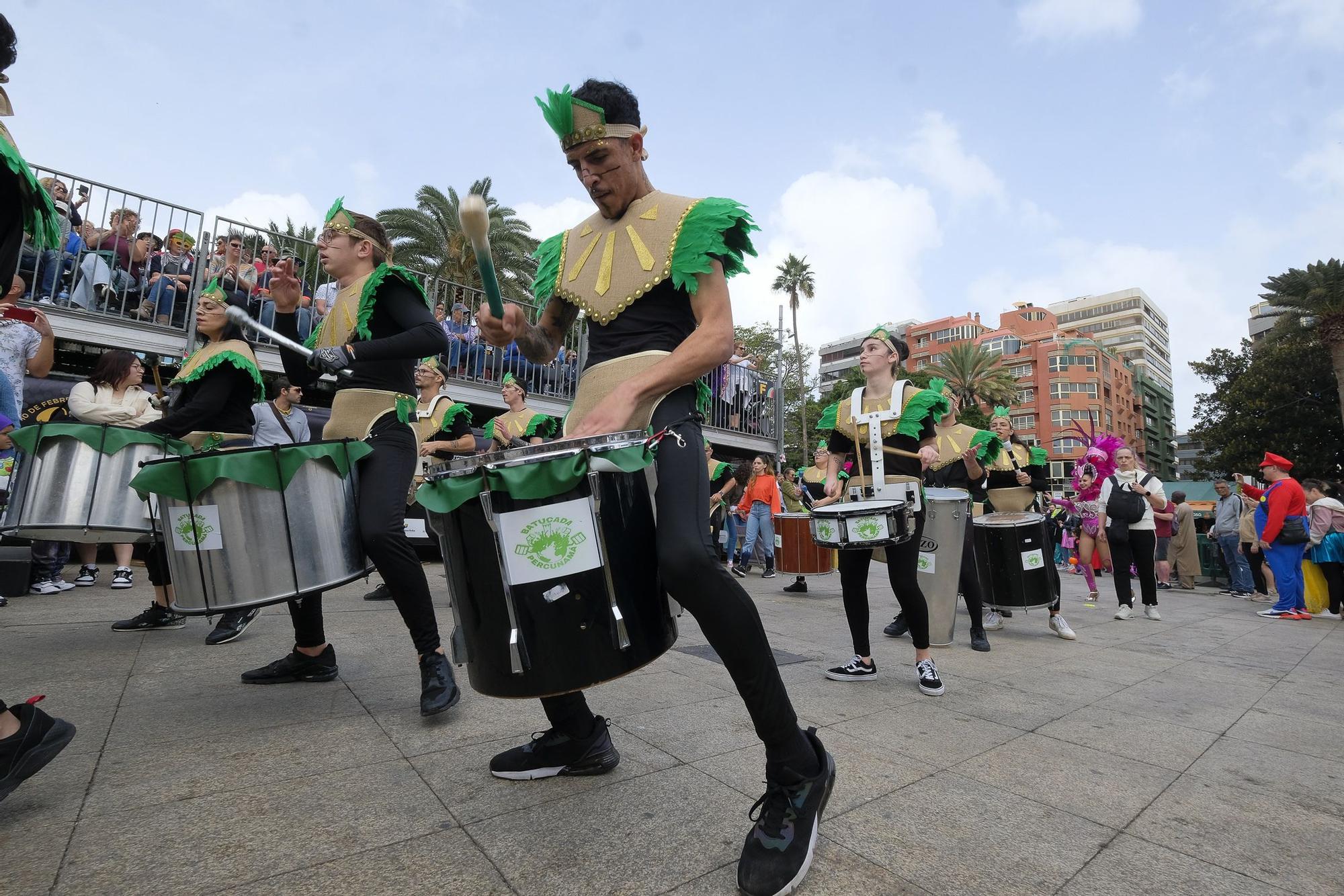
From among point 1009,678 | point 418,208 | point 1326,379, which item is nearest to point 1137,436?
point 1326,379

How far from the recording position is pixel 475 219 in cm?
195

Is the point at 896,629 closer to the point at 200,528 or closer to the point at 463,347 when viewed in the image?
the point at 200,528

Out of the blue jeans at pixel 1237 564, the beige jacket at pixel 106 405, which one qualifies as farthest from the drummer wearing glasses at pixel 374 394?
the blue jeans at pixel 1237 564

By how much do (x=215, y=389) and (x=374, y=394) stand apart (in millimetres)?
1213

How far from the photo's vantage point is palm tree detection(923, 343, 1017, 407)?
5756 centimetres

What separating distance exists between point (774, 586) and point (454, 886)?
27.9 ft

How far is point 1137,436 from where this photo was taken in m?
87.2

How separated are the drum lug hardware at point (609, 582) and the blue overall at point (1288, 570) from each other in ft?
35.2

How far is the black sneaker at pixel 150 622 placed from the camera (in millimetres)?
4535

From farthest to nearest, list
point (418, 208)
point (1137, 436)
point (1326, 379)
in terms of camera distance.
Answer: point (1137, 436)
point (1326, 379)
point (418, 208)

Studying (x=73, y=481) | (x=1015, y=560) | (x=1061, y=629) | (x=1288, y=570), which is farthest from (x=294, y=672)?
(x=1288, y=570)

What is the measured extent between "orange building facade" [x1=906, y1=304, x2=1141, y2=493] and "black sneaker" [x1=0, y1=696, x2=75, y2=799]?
71455mm

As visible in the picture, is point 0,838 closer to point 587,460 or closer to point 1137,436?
point 587,460

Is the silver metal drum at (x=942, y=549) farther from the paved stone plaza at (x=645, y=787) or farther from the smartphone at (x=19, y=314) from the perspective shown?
the smartphone at (x=19, y=314)
